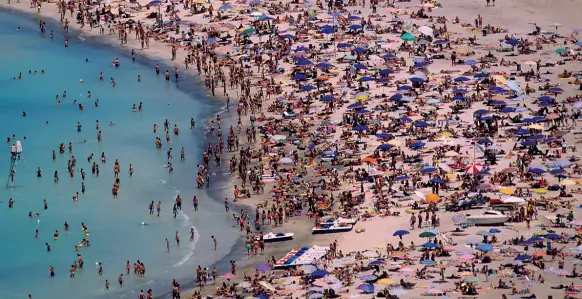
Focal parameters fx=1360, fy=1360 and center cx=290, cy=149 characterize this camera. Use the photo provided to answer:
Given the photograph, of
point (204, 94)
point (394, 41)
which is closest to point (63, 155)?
point (204, 94)

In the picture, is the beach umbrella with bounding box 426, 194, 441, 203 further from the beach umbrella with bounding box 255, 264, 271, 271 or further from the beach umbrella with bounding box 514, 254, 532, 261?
the beach umbrella with bounding box 255, 264, 271, 271

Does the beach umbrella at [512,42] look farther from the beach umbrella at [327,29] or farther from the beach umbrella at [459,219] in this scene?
the beach umbrella at [459,219]

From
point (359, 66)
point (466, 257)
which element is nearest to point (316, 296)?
point (466, 257)

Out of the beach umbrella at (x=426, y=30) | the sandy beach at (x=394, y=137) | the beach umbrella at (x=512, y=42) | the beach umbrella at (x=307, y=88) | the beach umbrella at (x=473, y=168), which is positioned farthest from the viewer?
the beach umbrella at (x=426, y=30)

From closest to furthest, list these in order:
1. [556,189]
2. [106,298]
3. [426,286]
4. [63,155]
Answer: [426,286]
[106,298]
[556,189]
[63,155]

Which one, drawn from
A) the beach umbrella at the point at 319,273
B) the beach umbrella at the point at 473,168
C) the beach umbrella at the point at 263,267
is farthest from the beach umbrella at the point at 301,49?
the beach umbrella at the point at 319,273

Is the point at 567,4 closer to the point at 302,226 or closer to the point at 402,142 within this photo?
the point at 402,142
